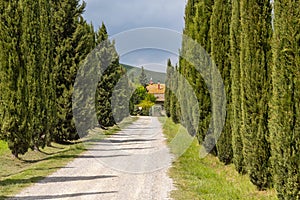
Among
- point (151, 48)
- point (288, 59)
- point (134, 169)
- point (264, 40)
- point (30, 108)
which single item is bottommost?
point (134, 169)

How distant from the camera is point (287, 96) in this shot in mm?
5648

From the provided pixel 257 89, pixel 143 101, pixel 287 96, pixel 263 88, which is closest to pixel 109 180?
pixel 257 89

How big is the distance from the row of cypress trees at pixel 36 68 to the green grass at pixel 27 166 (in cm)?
47

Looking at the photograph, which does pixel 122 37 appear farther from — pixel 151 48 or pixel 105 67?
pixel 105 67

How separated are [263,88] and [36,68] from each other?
903 centimetres

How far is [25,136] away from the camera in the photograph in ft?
40.0

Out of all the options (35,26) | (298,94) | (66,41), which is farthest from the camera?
(66,41)

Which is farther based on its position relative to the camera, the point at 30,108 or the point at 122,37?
the point at 122,37

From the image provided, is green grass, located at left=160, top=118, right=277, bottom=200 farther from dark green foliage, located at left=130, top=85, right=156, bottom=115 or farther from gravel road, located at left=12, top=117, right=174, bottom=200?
dark green foliage, located at left=130, top=85, right=156, bottom=115

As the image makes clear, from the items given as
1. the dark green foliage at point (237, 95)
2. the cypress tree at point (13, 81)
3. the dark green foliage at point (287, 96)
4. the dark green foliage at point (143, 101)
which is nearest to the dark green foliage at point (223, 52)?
the dark green foliage at point (237, 95)

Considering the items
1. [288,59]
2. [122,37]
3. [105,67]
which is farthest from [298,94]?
[105,67]

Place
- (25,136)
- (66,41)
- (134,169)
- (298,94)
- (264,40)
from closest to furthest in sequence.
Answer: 1. (298,94)
2. (264,40)
3. (134,169)
4. (25,136)
5. (66,41)

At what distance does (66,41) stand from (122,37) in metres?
5.06

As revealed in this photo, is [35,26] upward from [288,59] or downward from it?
upward
